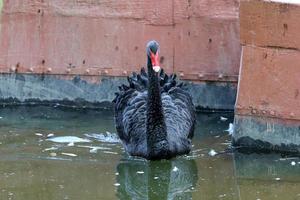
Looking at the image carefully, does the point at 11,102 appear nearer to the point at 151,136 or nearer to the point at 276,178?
the point at 151,136

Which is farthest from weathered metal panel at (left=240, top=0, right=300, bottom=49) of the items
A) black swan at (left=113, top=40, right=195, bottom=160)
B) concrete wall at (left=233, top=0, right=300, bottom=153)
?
black swan at (left=113, top=40, right=195, bottom=160)

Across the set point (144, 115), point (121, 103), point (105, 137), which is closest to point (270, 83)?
point (144, 115)

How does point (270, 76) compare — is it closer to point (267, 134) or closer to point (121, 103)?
point (267, 134)

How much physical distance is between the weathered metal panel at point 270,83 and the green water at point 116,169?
0.42 meters

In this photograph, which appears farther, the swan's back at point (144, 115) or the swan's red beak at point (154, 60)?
the swan's back at point (144, 115)

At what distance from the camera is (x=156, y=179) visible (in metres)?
6.77

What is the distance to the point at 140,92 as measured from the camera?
25.7ft

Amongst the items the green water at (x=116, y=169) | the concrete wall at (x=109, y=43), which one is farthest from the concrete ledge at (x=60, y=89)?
the green water at (x=116, y=169)

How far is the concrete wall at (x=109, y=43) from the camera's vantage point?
8.84 m

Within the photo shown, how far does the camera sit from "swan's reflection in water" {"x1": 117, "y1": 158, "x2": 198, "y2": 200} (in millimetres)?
6418

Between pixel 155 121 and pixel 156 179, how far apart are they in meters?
0.69

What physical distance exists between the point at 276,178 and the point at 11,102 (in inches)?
140

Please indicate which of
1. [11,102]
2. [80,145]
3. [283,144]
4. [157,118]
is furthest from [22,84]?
[283,144]

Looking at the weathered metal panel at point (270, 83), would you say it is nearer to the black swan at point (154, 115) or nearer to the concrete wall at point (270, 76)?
the concrete wall at point (270, 76)
